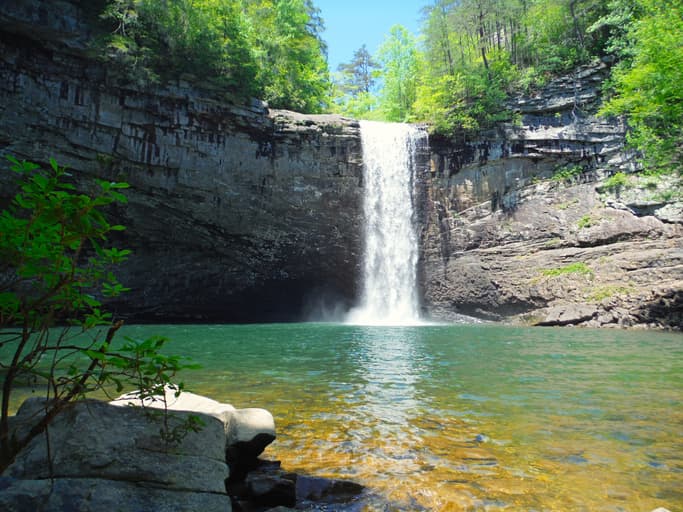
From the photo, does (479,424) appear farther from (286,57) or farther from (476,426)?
(286,57)

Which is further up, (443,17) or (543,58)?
(443,17)

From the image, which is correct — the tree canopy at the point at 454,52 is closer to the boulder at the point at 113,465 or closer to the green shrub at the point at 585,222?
the green shrub at the point at 585,222

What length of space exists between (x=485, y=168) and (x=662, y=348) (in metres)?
14.0

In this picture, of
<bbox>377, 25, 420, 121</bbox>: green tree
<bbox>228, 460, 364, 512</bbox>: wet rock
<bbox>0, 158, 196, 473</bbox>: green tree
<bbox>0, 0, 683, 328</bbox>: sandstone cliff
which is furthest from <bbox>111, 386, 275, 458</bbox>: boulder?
<bbox>377, 25, 420, 121</bbox>: green tree

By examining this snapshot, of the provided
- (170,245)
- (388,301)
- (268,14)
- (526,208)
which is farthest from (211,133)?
(526,208)

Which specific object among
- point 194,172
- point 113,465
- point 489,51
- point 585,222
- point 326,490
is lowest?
point 326,490

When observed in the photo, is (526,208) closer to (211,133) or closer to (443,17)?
(443,17)

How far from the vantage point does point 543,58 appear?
2286 centimetres

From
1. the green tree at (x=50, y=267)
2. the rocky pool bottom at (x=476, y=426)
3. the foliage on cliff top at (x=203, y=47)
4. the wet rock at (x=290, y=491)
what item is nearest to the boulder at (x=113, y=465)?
the green tree at (x=50, y=267)

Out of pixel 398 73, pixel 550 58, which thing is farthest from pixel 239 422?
pixel 398 73

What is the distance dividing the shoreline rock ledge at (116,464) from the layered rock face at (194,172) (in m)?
15.9

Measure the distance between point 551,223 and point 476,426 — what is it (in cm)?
1872

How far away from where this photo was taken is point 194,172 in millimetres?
19312

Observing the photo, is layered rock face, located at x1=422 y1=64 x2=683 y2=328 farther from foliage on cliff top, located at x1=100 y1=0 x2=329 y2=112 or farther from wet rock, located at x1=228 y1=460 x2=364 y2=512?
wet rock, located at x1=228 y1=460 x2=364 y2=512
